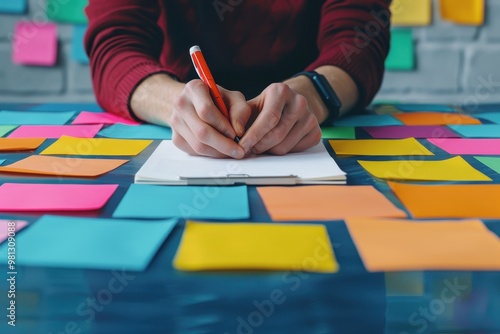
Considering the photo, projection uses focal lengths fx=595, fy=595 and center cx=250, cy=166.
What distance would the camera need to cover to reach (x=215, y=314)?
37 cm

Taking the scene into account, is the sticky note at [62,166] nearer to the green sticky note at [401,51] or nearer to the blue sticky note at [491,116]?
the blue sticky note at [491,116]

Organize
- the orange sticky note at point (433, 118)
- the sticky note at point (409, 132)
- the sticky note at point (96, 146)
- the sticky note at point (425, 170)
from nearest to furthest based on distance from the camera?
1. the sticky note at point (425, 170)
2. the sticky note at point (96, 146)
3. the sticky note at point (409, 132)
4. the orange sticky note at point (433, 118)

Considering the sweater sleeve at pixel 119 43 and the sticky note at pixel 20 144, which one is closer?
the sticky note at pixel 20 144

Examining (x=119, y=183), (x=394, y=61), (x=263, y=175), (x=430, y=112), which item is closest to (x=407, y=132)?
(x=430, y=112)

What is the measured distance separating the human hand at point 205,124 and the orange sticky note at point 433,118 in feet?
1.15

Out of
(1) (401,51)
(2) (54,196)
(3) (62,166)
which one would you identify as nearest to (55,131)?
(3) (62,166)

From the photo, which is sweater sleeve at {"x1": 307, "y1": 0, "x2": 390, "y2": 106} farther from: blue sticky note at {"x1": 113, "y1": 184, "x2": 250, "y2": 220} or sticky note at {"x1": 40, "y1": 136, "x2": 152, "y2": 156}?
blue sticky note at {"x1": 113, "y1": 184, "x2": 250, "y2": 220}

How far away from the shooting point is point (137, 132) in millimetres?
854

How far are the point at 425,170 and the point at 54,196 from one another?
0.37m

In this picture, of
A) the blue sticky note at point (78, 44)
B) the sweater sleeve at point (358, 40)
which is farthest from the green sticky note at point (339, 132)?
the blue sticky note at point (78, 44)

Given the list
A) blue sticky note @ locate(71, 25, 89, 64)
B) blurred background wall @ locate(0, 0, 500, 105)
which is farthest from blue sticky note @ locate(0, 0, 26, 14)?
blue sticky note @ locate(71, 25, 89, 64)

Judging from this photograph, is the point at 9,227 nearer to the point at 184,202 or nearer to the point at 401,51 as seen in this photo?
the point at 184,202

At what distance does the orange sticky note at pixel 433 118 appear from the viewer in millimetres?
922

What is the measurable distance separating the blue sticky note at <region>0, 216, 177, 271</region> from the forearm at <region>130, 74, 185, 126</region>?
0.40m
